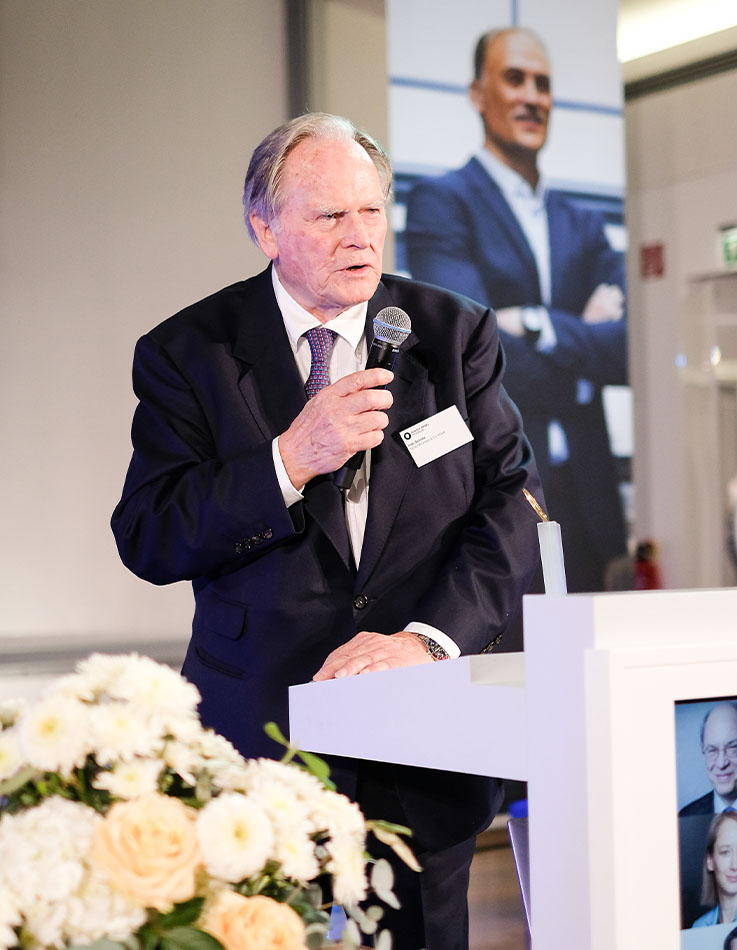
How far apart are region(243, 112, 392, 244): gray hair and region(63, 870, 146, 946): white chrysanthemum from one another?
1546mm

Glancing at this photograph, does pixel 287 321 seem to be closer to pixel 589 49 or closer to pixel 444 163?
pixel 444 163

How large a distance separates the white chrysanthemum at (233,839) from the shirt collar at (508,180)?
13.5ft

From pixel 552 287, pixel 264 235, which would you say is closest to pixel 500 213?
pixel 552 287

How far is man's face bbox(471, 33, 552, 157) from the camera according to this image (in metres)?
4.61

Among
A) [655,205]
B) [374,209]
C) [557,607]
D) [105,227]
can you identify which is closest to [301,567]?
[374,209]

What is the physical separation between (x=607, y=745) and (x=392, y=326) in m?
1.12

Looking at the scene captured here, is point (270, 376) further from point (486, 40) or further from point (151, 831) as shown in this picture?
point (486, 40)

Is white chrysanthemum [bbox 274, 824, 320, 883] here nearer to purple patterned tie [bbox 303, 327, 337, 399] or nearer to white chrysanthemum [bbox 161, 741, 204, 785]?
white chrysanthemum [bbox 161, 741, 204, 785]

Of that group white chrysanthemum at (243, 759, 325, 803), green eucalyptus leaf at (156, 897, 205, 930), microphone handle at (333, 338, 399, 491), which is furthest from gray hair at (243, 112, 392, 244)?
green eucalyptus leaf at (156, 897, 205, 930)

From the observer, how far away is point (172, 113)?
12.6ft

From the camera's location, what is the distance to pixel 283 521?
1.82 metres

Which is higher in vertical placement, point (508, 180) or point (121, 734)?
point (508, 180)

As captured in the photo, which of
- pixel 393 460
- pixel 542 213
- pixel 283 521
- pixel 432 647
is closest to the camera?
pixel 432 647

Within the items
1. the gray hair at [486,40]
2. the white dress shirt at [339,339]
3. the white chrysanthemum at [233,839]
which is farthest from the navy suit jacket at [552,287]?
the white chrysanthemum at [233,839]
